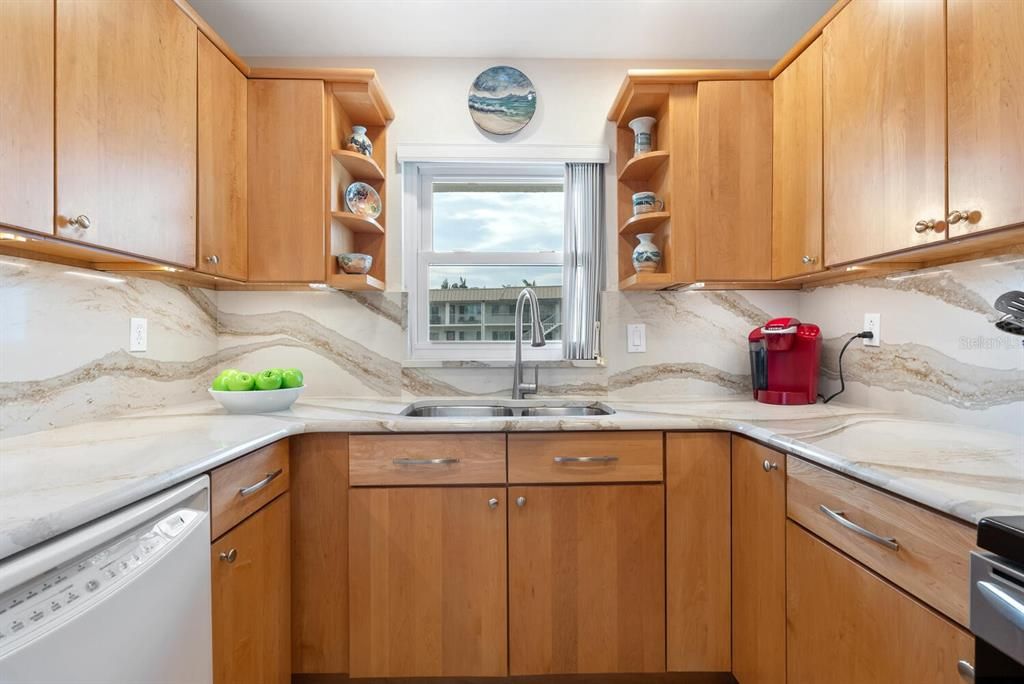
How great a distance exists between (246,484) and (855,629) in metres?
1.44

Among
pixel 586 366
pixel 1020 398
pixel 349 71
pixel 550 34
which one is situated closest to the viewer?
pixel 1020 398

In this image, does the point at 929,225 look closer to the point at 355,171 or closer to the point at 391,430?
the point at 391,430

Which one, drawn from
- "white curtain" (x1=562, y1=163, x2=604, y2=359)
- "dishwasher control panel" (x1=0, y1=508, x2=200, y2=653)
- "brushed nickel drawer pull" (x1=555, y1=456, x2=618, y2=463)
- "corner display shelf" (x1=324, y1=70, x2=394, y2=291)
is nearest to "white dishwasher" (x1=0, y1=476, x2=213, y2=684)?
"dishwasher control panel" (x1=0, y1=508, x2=200, y2=653)

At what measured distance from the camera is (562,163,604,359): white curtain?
7.39 ft

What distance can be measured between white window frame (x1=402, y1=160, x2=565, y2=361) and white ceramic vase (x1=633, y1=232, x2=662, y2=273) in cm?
40

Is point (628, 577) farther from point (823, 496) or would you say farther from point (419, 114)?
point (419, 114)

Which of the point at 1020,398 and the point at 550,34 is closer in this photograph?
the point at 1020,398

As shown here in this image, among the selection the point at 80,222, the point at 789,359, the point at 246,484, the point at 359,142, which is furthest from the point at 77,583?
the point at 789,359

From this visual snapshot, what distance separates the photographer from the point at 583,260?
2262 millimetres

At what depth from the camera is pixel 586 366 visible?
7.34 ft

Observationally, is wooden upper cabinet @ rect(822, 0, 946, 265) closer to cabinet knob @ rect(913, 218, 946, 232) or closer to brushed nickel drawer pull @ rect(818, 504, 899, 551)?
cabinet knob @ rect(913, 218, 946, 232)

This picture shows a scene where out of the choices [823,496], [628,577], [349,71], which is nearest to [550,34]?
[349,71]

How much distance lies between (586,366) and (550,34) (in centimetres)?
138

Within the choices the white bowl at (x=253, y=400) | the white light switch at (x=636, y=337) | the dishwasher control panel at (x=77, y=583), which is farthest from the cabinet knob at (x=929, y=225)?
the white bowl at (x=253, y=400)
